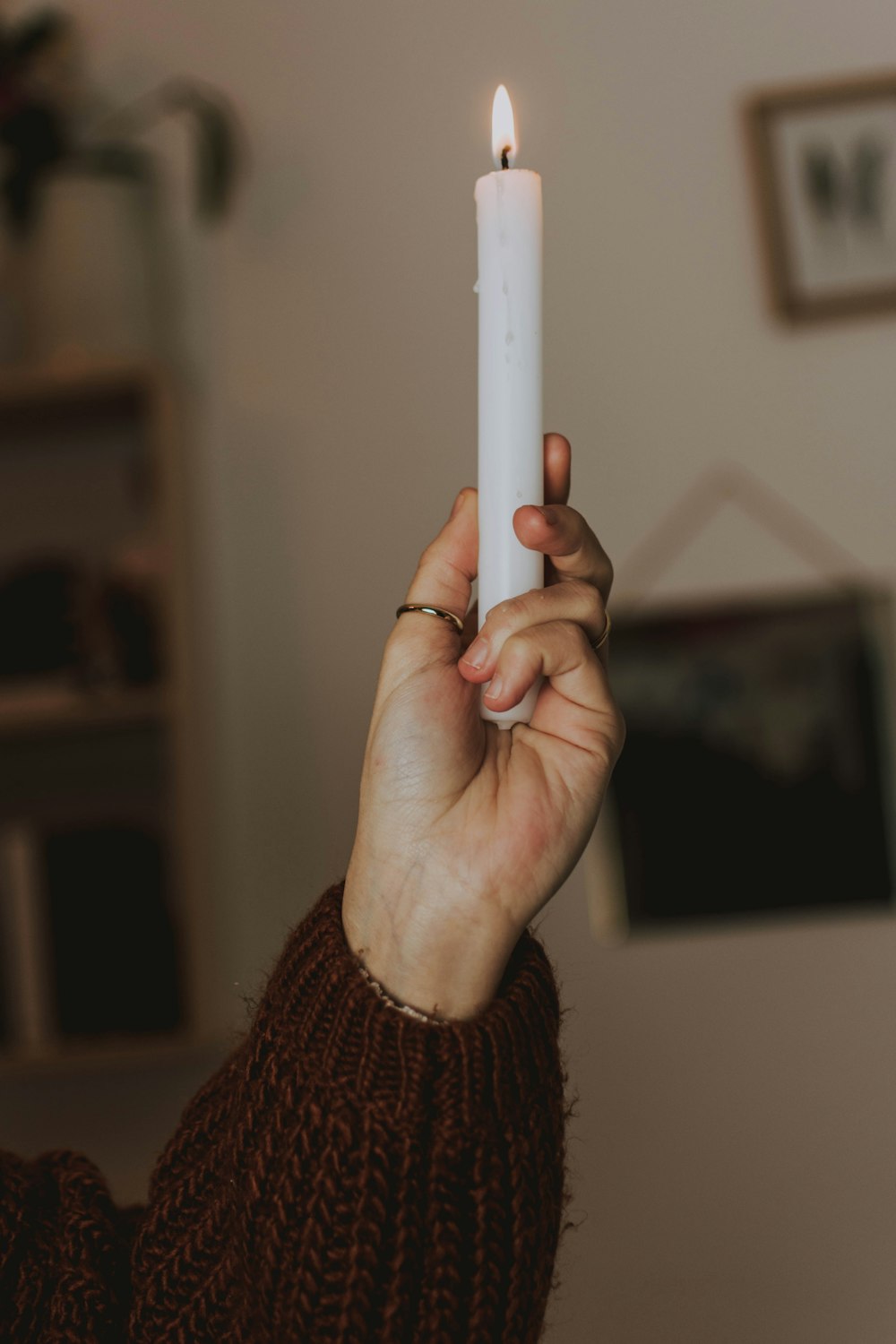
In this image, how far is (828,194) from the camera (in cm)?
154

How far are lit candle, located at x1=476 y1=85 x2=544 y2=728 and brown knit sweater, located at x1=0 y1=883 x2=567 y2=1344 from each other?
0.82 feet

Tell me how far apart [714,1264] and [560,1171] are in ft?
2.81

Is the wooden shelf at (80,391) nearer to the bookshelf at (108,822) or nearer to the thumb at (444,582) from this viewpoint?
the bookshelf at (108,822)

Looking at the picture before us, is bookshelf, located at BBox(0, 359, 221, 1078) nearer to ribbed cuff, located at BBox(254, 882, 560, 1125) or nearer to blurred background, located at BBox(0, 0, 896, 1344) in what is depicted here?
blurred background, located at BBox(0, 0, 896, 1344)

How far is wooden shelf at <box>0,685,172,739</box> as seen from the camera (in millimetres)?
1542

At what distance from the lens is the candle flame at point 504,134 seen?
1.99 ft

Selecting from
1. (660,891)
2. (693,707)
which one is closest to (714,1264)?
(660,891)

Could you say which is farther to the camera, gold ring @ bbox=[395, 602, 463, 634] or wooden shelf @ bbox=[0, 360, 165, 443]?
wooden shelf @ bbox=[0, 360, 165, 443]

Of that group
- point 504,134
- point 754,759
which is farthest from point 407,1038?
point 754,759

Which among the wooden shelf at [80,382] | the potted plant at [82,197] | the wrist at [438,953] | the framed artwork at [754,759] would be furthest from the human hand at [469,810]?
the potted plant at [82,197]

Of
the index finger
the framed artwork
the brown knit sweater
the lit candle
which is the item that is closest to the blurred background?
the framed artwork

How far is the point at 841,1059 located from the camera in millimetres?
1467

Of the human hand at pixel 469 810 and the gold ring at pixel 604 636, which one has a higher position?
the gold ring at pixel 604 636

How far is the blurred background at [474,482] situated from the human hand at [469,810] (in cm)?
87
